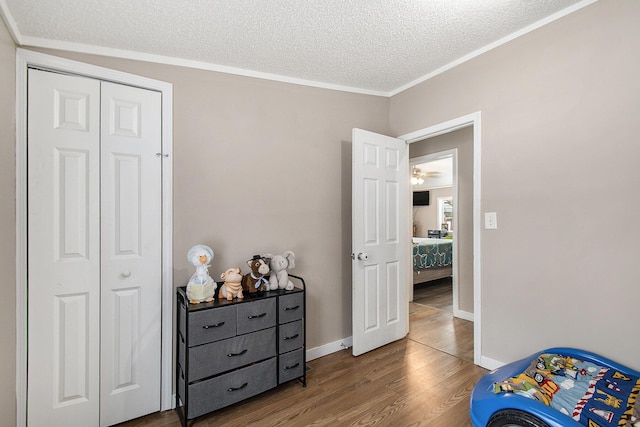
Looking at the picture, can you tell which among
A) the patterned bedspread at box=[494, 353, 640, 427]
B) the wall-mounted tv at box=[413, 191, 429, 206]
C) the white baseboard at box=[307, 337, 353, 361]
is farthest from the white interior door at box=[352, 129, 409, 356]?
the wall-mounted tv at box=[413, 191, 429, 206]

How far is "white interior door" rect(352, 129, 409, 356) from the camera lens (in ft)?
8.69

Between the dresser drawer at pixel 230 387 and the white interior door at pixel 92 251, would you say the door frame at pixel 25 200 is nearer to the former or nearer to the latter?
the white interior door at pixel 92 251

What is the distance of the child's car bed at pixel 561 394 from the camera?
1.32m

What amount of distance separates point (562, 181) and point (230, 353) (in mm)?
2454

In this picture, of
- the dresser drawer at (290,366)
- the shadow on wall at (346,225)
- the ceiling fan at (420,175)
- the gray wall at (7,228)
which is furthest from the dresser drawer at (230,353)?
the ceiling fan at (420,175)

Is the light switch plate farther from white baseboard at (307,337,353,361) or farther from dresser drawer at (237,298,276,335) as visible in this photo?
dresser drawer at (237,298,276,335)

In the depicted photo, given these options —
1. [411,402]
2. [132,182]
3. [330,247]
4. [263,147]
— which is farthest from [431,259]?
[132,182]

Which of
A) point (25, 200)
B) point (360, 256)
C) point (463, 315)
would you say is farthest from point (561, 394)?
point (25, 200)

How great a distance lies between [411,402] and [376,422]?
0.33m

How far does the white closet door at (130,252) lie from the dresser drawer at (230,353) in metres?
0.43

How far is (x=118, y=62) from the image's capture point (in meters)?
1.96

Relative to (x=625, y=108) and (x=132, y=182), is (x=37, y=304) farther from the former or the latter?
(x=625, y=108)

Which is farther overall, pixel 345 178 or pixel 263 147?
pixel 345 178

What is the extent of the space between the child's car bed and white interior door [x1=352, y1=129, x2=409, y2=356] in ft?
3.66
